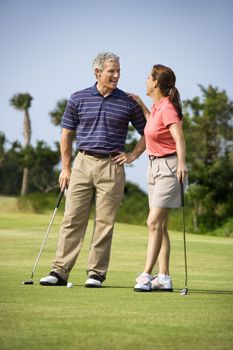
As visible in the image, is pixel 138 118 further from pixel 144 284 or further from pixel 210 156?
pixel 210 156

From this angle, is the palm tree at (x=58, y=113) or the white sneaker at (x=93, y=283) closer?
the white sneaker at (x=93, y=283)

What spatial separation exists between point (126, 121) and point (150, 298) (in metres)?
1.79

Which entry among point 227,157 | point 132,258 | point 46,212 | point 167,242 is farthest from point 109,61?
point 227,157

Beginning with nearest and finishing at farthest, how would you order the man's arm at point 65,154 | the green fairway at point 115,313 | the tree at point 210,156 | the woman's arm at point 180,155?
the green fairway at point 115,313
the woman's arm at point 180,155
the man's arm at point 65,154
the tree at point 210,156

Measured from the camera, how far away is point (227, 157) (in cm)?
3678

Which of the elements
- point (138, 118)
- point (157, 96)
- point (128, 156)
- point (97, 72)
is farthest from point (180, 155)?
point (97, 72)

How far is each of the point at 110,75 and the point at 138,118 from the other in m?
0.47

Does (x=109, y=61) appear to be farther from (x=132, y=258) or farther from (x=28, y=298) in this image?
(x=132, y=258)

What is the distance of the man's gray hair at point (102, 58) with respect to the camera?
7875 mm

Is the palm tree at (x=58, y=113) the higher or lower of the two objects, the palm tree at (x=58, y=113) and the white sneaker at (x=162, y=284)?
the higher

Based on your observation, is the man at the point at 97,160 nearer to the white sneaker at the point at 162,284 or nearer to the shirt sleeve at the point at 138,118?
the shirt sleeve at the point at 138,118

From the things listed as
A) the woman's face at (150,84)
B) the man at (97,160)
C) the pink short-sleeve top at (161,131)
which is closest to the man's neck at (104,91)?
the man at (97,160)

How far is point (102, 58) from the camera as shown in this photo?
790 cm

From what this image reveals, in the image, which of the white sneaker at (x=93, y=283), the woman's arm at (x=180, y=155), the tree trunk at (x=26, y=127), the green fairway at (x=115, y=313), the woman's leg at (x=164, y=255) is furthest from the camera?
the tree trunk at (x=26, y=127)
